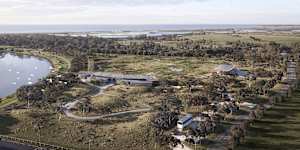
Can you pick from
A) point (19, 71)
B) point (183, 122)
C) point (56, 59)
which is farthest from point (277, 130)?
point (56, 59)

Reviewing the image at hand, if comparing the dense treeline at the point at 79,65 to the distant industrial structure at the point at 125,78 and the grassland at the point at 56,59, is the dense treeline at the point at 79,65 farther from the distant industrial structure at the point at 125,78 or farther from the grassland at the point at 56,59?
the distant industrial structure at the point at 125,78

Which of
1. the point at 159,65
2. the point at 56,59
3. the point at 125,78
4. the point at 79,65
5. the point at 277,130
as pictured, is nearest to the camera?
the point at 277,130

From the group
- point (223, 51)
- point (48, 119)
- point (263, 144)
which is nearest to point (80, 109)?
point (48, 119)

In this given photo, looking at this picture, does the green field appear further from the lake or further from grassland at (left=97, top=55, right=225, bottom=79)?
the lake

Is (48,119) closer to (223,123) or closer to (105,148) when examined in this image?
(105,148)

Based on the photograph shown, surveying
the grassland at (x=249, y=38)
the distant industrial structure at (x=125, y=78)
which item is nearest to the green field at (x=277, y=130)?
the distant industrial structure at (x=125, y=78)

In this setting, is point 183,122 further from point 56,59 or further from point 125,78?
point 56,59
